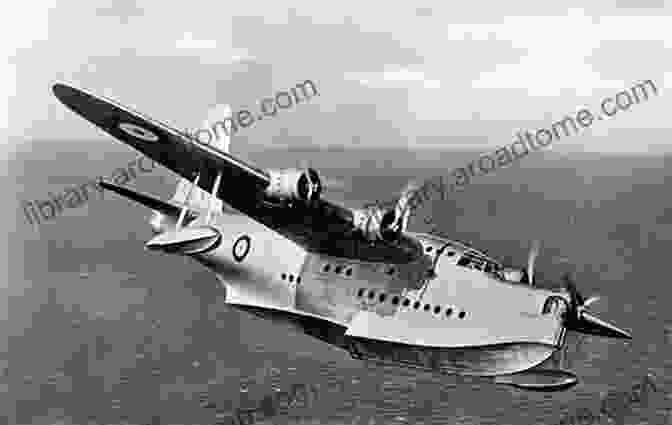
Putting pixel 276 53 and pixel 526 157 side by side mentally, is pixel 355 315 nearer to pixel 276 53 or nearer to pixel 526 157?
pixel 526 157

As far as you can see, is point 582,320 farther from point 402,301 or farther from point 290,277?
point 290,277

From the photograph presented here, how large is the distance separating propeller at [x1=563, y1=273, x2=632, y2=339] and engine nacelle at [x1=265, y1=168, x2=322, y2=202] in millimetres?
2830

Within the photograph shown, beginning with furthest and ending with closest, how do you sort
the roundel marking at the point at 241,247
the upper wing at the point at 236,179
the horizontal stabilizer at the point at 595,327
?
the roundel marking at the point at 241,247
the horizontal stabilizer at the point at 595,327
the upper wing at the point at 236,179

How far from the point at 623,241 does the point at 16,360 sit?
925cm

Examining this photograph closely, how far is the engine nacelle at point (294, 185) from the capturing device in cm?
708

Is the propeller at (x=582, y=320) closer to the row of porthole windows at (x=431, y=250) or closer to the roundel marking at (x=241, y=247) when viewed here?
the row of porthole windows at (x=431, y=250)

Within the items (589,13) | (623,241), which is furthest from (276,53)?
(623,241)

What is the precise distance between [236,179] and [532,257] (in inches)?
136

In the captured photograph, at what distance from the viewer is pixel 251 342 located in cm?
978

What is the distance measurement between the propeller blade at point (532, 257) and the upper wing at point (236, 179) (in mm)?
1242

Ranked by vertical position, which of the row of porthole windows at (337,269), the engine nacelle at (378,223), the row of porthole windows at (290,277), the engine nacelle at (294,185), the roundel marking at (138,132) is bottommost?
the row of porthole windows at (290,277)

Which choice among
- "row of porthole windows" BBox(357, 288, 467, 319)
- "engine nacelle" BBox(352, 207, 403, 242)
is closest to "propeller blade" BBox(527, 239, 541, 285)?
"row of porthole windows" BBox(357, 288, 467, 319)

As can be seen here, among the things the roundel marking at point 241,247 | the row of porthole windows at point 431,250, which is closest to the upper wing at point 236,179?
the row of porthole windows at point 431,250

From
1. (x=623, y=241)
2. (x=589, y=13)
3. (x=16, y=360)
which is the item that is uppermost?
(x=589, y=13)
